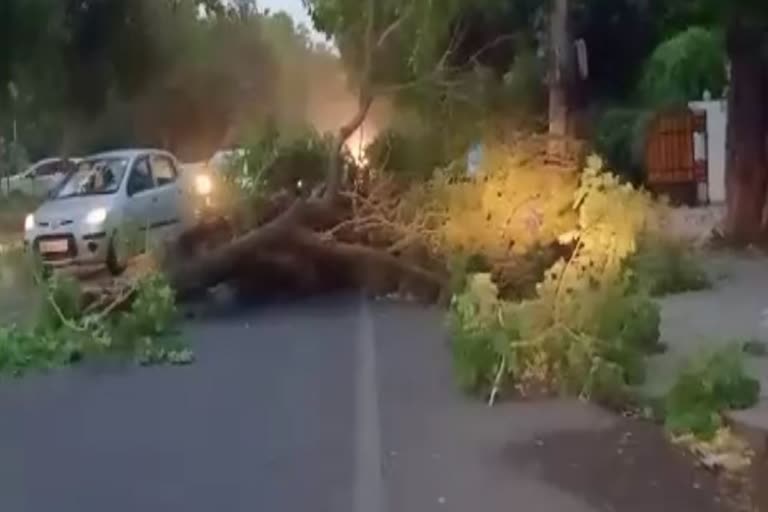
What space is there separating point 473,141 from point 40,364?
5132 mm

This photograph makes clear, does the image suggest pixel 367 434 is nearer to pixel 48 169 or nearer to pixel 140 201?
pixel 140 201

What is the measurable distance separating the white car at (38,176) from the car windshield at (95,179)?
2391 mm

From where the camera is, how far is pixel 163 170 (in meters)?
19.7

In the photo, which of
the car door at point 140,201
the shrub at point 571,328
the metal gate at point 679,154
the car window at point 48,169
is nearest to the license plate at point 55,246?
the car door at point 140,201

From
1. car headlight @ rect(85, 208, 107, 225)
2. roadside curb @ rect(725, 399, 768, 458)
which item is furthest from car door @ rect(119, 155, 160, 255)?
roadside curb @ rect(725, 399, 768, 458)

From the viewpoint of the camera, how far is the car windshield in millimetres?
18472

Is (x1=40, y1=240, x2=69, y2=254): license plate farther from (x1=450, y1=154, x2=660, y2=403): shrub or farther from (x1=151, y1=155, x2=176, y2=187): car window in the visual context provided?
(x1=450, y1=154, x2=660, y2=403): shrub

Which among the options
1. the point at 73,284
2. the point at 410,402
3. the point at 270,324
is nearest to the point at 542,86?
the point at 270,324

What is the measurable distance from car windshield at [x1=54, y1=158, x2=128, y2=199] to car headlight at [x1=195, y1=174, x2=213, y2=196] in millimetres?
1198

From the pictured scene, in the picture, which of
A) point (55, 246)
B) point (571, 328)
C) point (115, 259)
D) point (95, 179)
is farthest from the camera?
point (95, 179)

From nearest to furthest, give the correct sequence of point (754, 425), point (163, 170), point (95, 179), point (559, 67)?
1. point (754, 425)
2. point (559, 67)
3. point (95, 179)
4. point (163, 170)

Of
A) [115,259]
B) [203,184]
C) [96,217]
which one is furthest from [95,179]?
[115,259]

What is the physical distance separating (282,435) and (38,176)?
1807cm

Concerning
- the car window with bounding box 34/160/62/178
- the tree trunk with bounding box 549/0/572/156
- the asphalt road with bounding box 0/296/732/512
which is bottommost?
the asphalt road with bounding box 0/296/732/512
